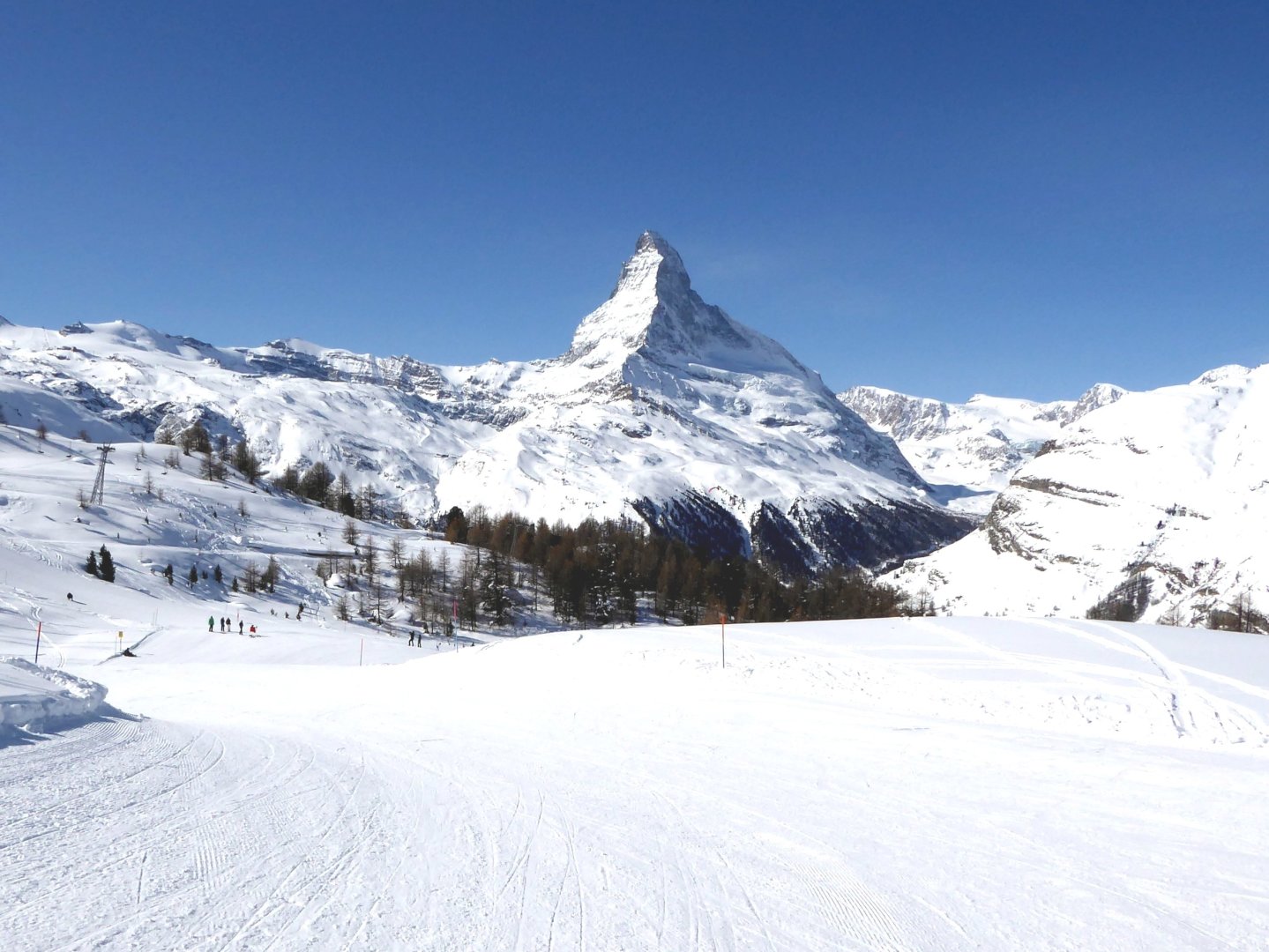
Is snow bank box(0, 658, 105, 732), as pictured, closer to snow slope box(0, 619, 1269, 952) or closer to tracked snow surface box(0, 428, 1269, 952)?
tracked snow surface box(0, 428, 1269, 952)

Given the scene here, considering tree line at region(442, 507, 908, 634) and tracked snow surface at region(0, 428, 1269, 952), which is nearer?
tracked snow surface at region(0, 428, 1269, 952)

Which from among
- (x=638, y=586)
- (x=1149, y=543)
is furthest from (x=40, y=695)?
(x=1149, y=543)

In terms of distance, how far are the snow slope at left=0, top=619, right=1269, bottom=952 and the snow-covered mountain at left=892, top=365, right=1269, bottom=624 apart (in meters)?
147

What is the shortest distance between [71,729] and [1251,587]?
171 metres

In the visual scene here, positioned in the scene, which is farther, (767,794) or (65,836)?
(767,794)

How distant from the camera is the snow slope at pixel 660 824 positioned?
5883mm

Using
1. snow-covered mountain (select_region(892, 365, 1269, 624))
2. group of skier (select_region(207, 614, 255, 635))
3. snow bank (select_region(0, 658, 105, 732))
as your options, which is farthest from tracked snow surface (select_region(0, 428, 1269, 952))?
snow-covered mountain (select_region(892, 365, 1269, 624))

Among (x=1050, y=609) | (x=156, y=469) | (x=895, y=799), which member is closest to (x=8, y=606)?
(x=895, y=799)

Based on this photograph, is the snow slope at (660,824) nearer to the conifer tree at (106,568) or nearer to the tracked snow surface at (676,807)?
the tracked snow surface at (676,807)

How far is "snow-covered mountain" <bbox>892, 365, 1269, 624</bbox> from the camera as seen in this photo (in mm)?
149875

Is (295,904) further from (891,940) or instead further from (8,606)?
(8,606)

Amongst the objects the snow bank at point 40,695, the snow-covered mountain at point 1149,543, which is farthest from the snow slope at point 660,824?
the snow-covered mountain at point 1149,543

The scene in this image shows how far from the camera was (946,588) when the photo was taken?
596 feet

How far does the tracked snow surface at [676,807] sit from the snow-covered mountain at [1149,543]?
468ft
